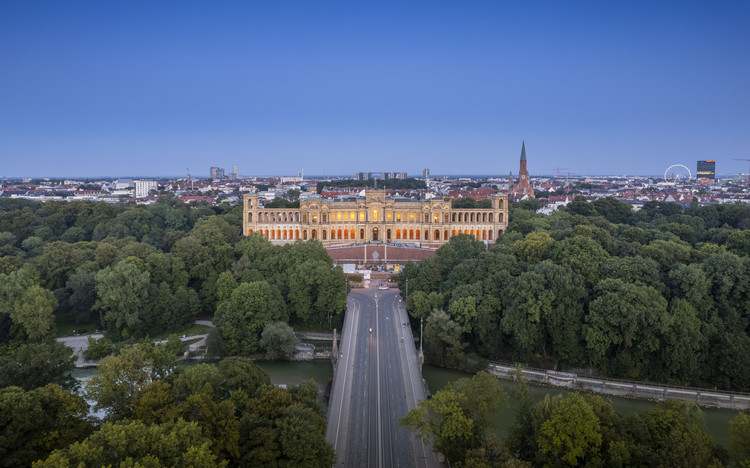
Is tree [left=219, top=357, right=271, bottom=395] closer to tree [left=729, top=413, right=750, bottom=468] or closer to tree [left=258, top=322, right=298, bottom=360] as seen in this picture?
tree [left=258, top=322, right=298, bottom=360]

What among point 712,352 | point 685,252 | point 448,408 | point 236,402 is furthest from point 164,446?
point 685,252

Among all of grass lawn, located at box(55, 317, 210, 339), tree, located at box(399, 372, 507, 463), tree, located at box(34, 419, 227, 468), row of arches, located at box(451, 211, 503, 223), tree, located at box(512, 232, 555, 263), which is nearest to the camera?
tree, located at box(34, 419, 227, 468)

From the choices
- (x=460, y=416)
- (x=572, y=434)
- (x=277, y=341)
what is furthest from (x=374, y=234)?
(x=572, y=434)

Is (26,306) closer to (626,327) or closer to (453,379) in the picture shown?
(453,379)

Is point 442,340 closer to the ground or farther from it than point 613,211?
closer to the ground

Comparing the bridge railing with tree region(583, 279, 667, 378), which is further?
tree region(583, 279, 667, 378)

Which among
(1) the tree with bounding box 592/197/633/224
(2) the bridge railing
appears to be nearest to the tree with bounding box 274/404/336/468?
(2) the bridge railing
